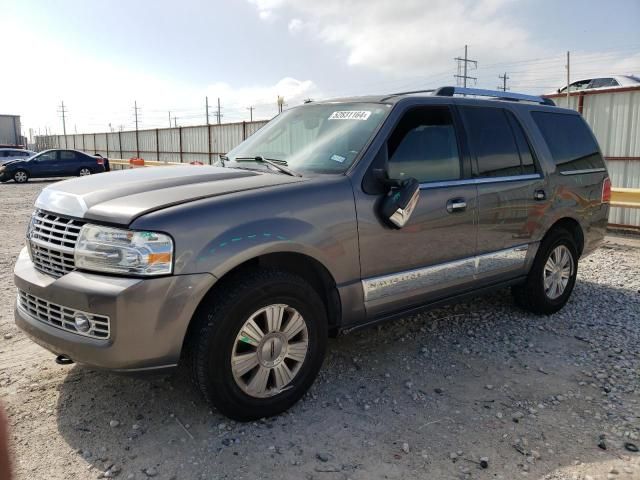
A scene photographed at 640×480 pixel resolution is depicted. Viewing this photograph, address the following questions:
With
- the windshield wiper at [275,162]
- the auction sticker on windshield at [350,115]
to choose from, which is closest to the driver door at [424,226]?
the auction sticker on windshield at [350,115]

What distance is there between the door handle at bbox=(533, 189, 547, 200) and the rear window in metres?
0.40

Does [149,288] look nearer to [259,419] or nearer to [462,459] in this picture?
[259,419]

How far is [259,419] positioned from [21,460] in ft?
4.08

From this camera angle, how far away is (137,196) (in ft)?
9.67

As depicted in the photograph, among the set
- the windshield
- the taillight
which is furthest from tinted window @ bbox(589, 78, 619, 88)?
the windshield

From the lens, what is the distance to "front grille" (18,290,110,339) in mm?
2676

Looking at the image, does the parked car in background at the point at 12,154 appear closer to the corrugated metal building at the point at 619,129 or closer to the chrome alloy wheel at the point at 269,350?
the corrugated metal building at the point at 619,129

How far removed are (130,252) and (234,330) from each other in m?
0.68

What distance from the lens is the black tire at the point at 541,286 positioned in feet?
15.9

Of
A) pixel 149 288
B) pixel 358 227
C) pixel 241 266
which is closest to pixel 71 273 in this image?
pixel 149 288

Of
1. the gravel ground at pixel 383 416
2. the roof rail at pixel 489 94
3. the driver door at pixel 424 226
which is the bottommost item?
the gravel ground at pixel 383 416

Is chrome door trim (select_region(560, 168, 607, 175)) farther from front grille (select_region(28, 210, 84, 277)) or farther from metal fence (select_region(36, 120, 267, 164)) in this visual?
metal fence (select_region(36, 120, 267, 164))

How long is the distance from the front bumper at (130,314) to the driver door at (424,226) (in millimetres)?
1205

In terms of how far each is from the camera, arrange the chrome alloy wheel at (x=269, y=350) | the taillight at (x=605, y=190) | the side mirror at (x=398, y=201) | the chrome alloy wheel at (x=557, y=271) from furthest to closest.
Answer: the taillight at (x=605, y=190), the chrome alloy wheel at (x=557, y=271), the side mirror at (x=398, y=201), the chrome alloy wheel at (x=269, y=350)
